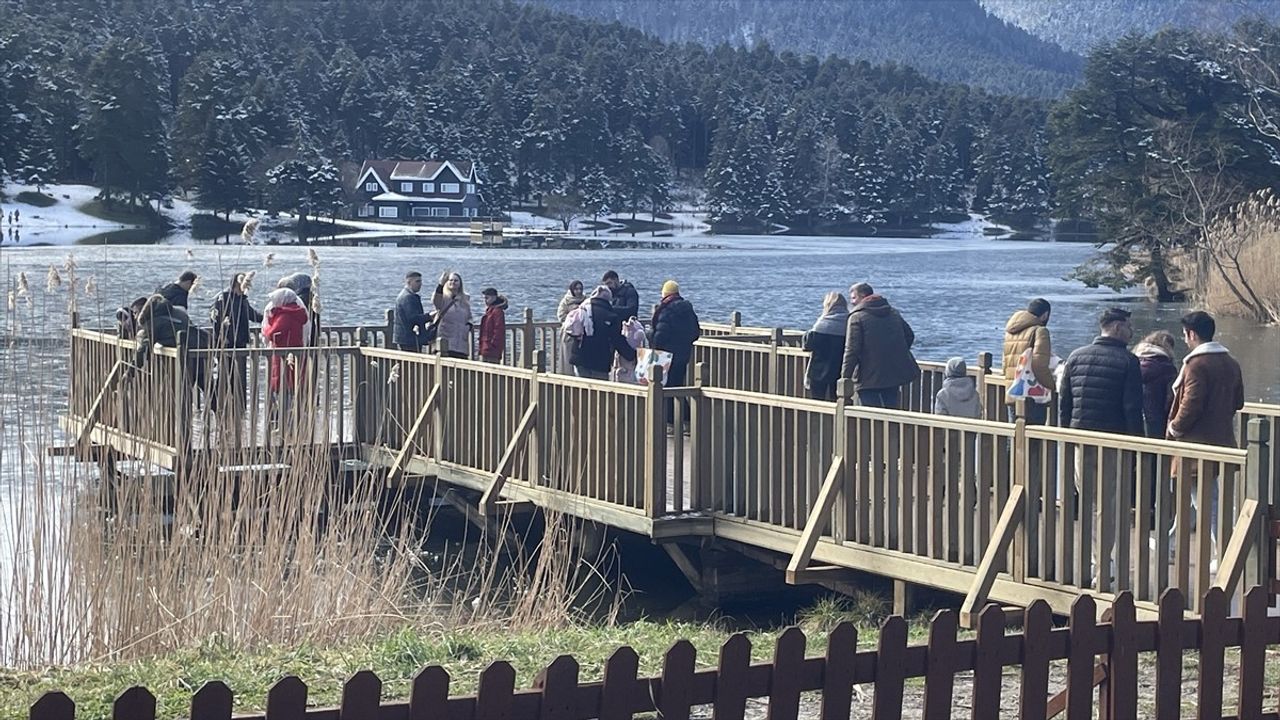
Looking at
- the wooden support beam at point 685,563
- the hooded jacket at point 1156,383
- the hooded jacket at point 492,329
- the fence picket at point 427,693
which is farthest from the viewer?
the hooded jacket at point 492,329

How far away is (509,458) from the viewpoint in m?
13.0

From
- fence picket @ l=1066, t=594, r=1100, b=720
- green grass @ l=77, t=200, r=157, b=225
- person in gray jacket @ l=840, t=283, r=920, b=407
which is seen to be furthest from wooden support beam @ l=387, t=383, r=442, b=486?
green grass @ l=77, t=200, r=157, b=225

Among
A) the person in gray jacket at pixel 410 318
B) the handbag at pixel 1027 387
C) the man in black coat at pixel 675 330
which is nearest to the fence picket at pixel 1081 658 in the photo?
the handbag at pixel 1027 387

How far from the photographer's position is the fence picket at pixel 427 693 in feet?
13.9

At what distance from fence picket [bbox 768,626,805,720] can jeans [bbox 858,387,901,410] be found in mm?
8170

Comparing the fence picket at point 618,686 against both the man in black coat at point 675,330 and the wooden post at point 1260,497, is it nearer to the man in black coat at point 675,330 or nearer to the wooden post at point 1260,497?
the wooden post at point 1260,497

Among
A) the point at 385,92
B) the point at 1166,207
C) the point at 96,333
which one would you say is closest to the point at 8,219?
the point at 385,92

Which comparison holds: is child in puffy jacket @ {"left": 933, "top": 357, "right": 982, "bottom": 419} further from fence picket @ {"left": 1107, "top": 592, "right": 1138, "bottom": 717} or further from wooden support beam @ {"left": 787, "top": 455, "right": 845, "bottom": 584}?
fence picket @ {"left": 1107, "top": 592, "right": 1138, "bottom": 717}

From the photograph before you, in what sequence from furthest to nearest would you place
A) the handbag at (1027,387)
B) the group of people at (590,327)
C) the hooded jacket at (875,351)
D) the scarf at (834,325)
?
the group of people at (590,327) → the scarf at (834,325) → the hooded jacket at (875,351) → the handbag at (1027,387)

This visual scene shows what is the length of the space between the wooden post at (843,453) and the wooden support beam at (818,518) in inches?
1.6

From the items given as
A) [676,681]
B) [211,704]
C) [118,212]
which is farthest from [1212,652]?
[118,212]

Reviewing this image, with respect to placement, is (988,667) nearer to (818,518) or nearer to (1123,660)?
(1123,660)

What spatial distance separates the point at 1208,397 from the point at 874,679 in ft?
19.7

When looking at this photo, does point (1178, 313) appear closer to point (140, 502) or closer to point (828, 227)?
point (140, 502)
